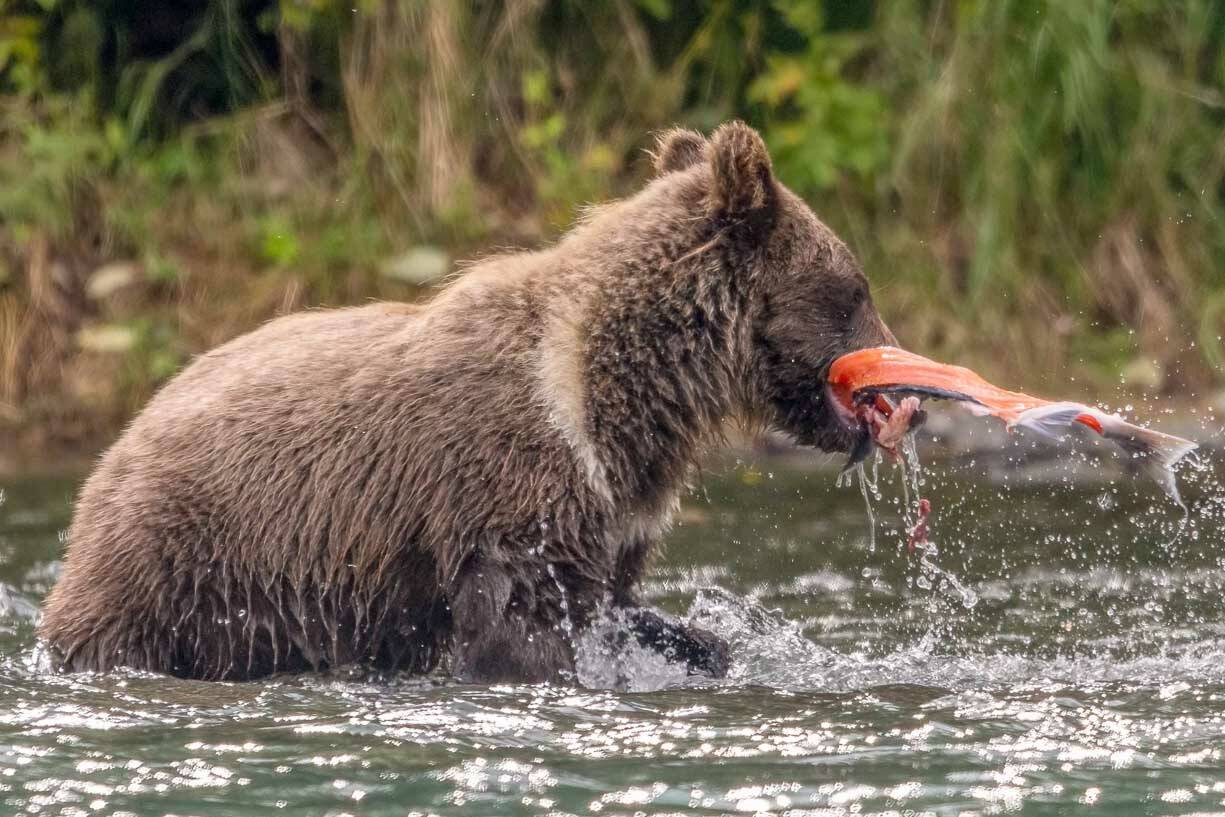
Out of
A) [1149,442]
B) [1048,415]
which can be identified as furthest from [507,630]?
[1149,442]

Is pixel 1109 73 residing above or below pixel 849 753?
above

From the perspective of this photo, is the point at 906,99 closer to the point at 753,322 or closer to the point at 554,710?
the point at 753,322

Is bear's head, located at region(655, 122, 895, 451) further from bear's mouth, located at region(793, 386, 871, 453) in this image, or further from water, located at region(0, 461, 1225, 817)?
water, located at region(0, 461, 1225, 817)

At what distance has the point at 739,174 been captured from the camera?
514 centimetres

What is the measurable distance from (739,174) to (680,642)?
4.05 ft

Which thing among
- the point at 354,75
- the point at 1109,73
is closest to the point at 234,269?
the point at 354,75

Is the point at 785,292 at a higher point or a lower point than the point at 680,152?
lower

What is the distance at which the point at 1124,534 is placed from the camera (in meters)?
7.31

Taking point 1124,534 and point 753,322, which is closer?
point 753,322

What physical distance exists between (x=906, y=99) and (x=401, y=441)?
5.35 m

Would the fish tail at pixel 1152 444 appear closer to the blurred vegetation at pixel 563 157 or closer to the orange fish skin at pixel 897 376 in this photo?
the orange fish skin at pixel 897 376

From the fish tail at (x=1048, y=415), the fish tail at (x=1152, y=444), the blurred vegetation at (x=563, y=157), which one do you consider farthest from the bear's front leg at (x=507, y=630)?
the blurred vegetation at (x=563, y=157)

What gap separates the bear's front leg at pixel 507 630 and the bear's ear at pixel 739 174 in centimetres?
113

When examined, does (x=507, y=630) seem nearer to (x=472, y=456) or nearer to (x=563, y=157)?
(x=472, y=456)
